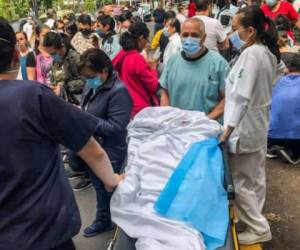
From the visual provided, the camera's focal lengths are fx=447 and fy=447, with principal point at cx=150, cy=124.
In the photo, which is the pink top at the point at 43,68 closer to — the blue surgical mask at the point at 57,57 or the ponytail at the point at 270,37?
the blue surgical mask at the point at 57,57

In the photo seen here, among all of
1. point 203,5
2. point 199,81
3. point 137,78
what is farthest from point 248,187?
point 203,5

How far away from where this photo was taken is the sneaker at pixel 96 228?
3.80 m

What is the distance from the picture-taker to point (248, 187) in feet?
10.8

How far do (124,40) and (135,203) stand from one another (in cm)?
244

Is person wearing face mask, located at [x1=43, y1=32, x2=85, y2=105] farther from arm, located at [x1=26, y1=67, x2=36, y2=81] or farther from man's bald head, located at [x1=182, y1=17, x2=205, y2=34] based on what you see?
man's bald head, located at [x1=182, y1=17, x2=205, y2=34]

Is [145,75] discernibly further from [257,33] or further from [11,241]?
[11,241]

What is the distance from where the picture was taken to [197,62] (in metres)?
3.42

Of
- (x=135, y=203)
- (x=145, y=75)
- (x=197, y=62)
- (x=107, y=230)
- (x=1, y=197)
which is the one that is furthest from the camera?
(x=145, y=75)

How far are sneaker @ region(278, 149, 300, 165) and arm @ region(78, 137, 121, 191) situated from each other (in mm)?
3358

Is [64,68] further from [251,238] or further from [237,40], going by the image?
[251,238]

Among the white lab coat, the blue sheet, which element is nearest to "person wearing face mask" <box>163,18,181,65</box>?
the white lab coat

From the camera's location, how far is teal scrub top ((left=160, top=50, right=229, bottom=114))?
11.0 ft

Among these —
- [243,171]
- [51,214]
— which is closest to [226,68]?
[243,171]

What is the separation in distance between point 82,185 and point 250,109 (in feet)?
8.10
